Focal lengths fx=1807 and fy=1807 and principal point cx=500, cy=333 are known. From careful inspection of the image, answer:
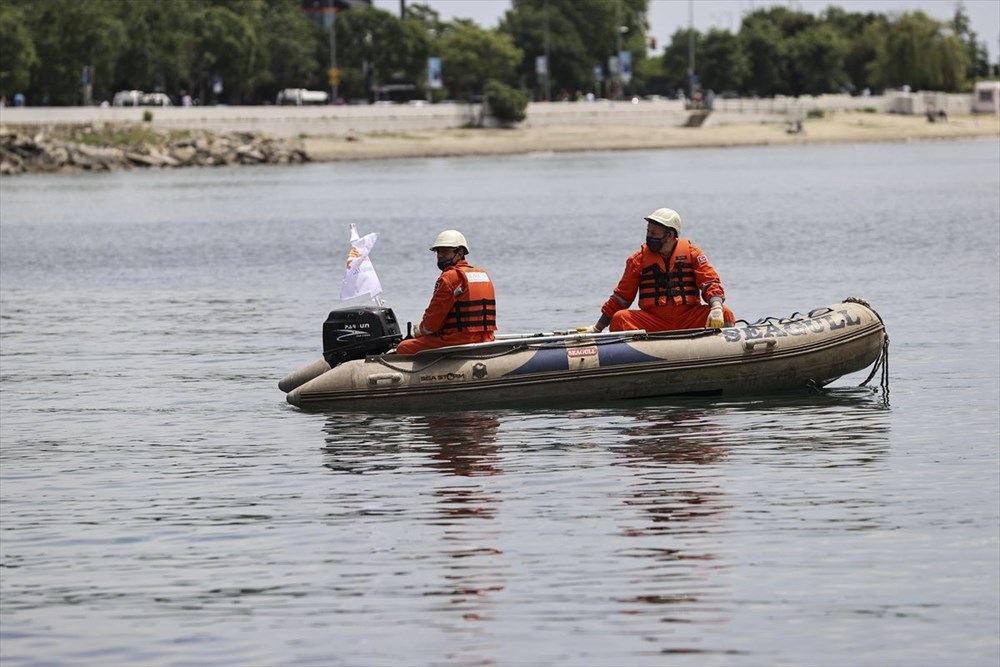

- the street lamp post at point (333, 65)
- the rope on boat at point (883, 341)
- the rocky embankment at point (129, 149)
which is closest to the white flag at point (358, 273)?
the rope on boat at point (883, 341)

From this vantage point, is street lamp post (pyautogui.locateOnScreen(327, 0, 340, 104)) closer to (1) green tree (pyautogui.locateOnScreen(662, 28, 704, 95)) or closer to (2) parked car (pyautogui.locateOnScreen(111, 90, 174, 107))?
(2) parked car (pyautogui.locateOnScreen(111, 90, 174, 107))

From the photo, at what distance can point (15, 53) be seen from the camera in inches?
3777

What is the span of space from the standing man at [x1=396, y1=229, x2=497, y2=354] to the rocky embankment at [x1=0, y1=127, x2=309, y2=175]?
241 ft

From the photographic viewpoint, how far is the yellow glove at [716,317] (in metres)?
17.8

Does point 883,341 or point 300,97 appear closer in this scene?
point 883,341

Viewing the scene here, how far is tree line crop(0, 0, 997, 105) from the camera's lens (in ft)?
336

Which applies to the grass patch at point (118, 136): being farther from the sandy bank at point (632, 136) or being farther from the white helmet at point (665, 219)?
the white helmet at point (665, 219)

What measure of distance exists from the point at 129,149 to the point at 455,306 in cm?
7731

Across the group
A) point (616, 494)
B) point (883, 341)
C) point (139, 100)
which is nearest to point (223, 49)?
point (139, 100)

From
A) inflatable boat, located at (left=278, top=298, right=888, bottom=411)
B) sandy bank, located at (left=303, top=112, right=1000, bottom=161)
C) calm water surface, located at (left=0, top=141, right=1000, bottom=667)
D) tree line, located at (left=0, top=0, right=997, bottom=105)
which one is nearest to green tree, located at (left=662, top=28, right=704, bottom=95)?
tree line, located at (left=0, top=0, right=997, bottom=105)

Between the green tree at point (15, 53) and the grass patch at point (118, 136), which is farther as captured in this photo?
the green tree at point (15, 53)

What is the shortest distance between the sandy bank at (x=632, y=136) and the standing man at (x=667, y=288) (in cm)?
8516

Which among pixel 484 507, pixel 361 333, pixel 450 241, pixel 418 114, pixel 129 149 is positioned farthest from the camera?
pixel 418 114

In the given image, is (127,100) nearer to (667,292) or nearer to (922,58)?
(922,58)
